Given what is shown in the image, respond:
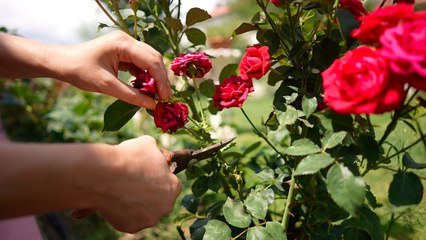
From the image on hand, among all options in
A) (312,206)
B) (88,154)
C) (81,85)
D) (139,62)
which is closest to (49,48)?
(81,85)

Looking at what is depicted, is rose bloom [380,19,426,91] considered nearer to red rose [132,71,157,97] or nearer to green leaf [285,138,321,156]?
green leaf [285,138,321,156]

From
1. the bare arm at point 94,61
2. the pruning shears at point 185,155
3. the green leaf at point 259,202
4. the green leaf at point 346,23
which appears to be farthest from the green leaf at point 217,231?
the green leaf at point 346,23

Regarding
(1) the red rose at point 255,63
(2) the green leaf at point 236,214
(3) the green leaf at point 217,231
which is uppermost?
(1) the red rose at point 255,63

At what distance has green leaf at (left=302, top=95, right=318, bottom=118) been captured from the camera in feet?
3.18

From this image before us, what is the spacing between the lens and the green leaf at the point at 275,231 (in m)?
1.08

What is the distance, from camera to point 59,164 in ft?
2.30

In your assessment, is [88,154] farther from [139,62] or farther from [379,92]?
[379,92]

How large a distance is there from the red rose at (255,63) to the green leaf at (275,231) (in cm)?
48

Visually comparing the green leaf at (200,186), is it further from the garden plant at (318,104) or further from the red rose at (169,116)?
the red rose at (169,116)

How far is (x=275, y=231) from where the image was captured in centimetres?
110

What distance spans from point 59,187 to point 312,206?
2.93ft

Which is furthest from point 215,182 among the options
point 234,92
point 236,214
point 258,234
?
point 234,92

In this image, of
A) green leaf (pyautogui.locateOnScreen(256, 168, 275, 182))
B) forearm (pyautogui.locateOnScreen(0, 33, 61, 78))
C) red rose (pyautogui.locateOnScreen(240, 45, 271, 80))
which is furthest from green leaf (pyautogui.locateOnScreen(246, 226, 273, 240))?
forearm (pyautogui.locateOnScreen(0, 33, 61, 78))

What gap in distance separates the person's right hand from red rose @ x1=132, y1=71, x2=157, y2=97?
249 millimetres
